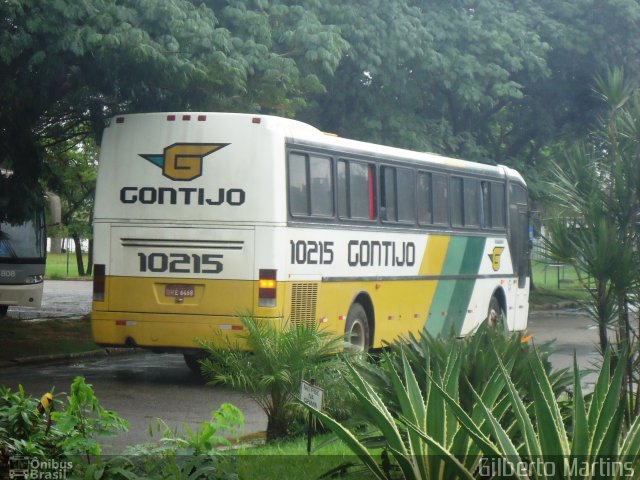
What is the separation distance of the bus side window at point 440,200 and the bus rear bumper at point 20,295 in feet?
30.8

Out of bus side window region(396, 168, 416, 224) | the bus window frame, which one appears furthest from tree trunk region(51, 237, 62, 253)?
bus side window region(396, 168, 416, 224)

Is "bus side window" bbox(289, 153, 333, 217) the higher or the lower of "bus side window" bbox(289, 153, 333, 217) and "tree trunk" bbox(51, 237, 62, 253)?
the lower

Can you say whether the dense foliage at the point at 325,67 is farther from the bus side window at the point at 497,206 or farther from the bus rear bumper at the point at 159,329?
the bus side window at the point at 497,206

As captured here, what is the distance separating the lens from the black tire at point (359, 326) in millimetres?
17000

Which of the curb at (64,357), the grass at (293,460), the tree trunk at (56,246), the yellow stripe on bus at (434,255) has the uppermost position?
the tree trunk at (56,246)

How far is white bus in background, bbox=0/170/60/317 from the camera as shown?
24672 millimetres

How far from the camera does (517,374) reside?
841 cm

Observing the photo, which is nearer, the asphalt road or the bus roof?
the asphalt road

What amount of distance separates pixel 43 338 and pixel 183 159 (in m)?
7.33

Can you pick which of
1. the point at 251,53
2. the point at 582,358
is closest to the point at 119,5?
the point at 251,53

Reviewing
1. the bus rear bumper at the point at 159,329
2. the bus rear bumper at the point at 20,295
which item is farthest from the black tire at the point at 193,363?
the bus rear bumper at the point at 20,295

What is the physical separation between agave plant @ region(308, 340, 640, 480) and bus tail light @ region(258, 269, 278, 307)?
787 centimetres

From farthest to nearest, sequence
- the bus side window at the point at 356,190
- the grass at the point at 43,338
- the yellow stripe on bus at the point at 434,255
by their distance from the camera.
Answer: the yellow stripe on bus at the point at 434,255 → the grass at the point at 43,338 → the bus side window at the point at 356,190

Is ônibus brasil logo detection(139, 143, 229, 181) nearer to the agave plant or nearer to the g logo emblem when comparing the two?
the g logo emblem
